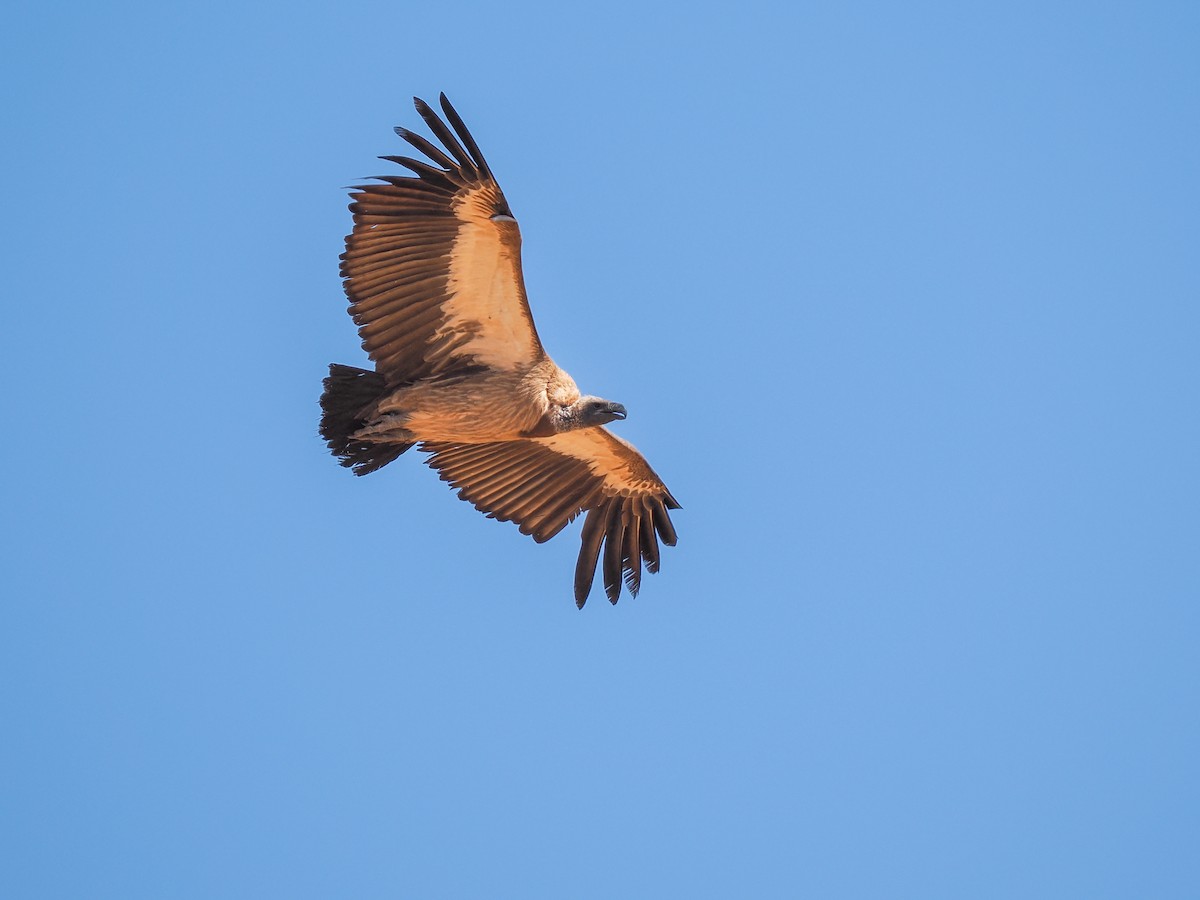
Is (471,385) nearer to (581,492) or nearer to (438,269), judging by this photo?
(438,269)

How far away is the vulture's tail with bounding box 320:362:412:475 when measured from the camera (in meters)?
13.3

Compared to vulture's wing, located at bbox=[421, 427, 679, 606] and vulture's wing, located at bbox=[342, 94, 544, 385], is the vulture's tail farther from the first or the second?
vulture's wing, located at bbox=[421, 427, 679, 606]

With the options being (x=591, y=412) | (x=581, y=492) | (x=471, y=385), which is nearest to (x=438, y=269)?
(x=471, y=385)

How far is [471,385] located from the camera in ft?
44.4

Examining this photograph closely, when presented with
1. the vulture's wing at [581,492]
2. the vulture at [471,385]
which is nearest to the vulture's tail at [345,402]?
the vulture at [471,385]

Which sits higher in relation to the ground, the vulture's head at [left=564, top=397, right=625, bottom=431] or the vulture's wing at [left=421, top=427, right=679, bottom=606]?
the vulture's head at [left=564, top=397, right=625, bottom=431]

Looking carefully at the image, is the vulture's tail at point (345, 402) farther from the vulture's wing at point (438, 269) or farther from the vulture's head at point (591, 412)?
the vulture's head at point (591, 412)

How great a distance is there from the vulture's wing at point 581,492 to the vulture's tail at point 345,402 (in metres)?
1.18

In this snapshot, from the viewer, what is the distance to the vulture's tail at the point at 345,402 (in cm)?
1330

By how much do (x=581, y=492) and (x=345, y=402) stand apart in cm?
248

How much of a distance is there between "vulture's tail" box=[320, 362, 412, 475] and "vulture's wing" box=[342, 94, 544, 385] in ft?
0.49

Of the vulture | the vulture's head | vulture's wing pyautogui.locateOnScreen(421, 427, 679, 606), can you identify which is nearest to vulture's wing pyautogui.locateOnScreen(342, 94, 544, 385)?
the vulture

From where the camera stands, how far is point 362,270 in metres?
13.0

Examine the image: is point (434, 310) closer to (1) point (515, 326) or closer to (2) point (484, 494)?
(1) point (515, 326)
